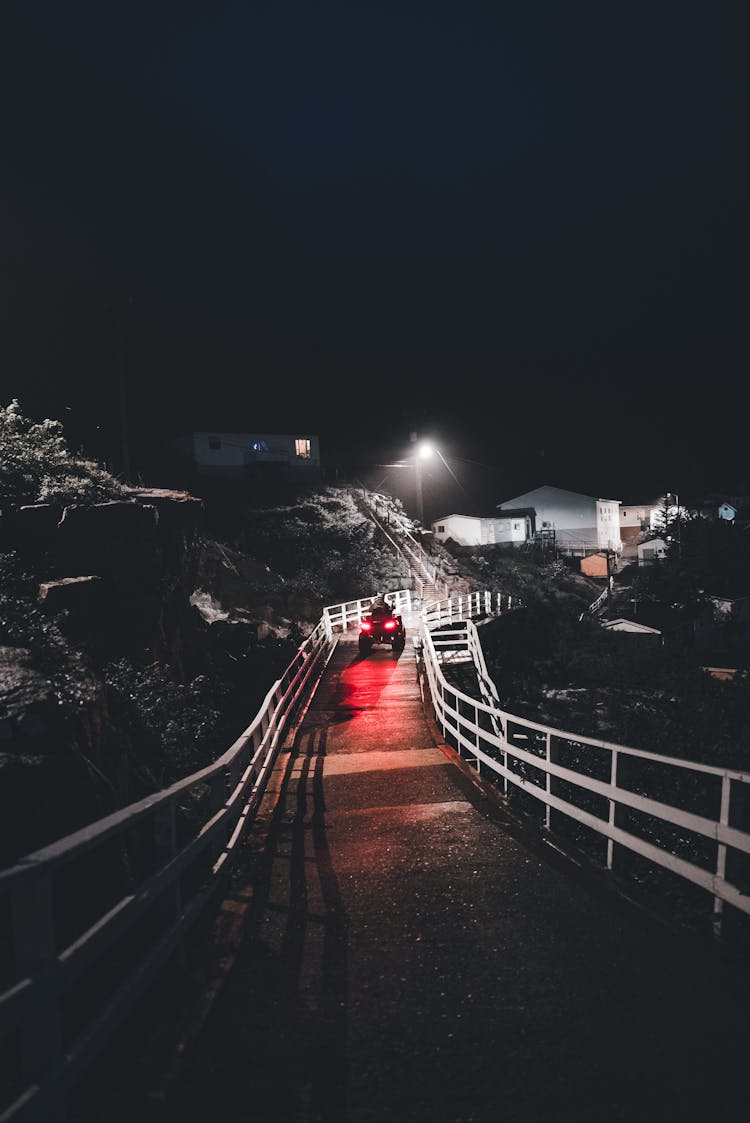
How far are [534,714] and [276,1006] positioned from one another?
48.9 feet

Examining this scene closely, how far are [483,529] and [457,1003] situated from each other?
1888 inches

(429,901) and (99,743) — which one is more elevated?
(99,743)

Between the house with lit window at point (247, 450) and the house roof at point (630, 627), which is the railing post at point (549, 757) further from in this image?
the house with lit window at point (247, 450)

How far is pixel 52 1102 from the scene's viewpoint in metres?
2.40

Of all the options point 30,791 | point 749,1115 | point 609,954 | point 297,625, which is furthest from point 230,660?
point 749,1115

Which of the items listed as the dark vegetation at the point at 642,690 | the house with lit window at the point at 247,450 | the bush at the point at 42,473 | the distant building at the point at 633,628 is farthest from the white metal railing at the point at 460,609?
the house with lit window at the point at 247,450

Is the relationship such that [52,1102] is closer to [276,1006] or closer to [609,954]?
[276,1006]

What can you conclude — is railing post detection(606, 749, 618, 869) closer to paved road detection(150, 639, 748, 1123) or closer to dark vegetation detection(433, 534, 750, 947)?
dark vegetation detection(433, 534, 750, 947)

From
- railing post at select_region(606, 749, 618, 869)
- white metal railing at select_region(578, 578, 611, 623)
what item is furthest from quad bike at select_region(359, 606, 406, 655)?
white metal railing at select_region(578, 578, 611, 623)

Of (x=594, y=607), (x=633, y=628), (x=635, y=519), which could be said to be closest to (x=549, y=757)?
(x=633, y=628)

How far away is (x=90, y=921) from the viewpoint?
5066 millimetres

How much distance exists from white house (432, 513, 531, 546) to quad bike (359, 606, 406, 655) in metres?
26.0

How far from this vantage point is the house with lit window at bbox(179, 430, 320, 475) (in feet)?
139

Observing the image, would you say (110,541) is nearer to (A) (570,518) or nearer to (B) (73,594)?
(B) (73,594)
